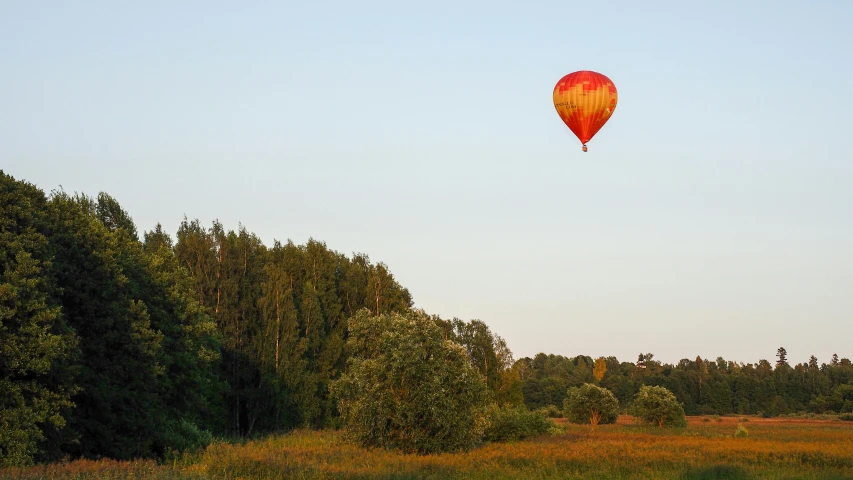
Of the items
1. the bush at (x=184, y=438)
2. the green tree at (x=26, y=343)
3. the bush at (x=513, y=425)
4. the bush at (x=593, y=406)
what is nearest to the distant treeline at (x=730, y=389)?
the bush at (x=593, y=406)

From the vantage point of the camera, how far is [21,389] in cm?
2834

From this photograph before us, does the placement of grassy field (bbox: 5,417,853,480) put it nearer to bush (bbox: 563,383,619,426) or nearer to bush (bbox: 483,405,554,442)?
bush (bbox: 483,405,554,442)

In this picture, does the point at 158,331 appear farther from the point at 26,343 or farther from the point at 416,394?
the point at 416,394

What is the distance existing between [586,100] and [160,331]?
83.1ft

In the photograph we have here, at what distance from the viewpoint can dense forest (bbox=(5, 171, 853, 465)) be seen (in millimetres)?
28375

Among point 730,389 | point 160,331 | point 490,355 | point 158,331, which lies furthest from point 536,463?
point 730,389

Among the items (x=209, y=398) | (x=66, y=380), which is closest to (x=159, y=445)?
(x=66, y=380)

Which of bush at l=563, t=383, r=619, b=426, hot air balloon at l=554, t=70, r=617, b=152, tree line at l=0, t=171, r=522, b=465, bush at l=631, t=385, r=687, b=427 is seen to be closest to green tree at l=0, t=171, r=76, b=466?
tree line at l=0, t=171, r=522, b=465

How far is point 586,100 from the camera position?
44312mm

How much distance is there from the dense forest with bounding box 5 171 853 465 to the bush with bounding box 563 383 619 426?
10.9 meters

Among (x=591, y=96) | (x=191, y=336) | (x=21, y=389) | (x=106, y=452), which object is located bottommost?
(x=106, y=452)

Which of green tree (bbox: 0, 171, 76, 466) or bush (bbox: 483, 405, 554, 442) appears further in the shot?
bush (bbox: 483, 405, 554, 442)

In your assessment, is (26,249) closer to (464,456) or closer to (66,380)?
(66,380)

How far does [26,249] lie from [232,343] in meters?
35.0
